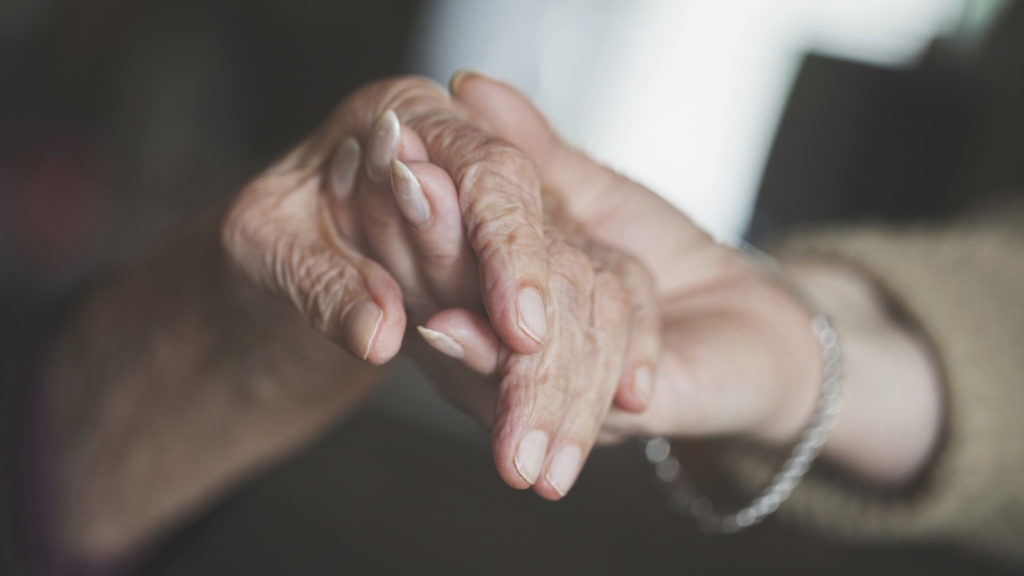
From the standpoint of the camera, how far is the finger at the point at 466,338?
1.40ft

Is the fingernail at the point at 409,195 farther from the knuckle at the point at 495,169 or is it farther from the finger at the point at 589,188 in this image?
the finger at the point at 589,188

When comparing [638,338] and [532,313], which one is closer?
[532,313]

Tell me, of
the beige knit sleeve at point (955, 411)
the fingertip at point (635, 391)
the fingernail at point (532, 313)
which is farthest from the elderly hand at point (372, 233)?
the beige knit sleeve at point (955, 411)

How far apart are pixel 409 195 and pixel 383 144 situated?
54 millimetres

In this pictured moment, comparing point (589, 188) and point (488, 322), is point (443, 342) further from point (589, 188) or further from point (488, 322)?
point (589, 188)

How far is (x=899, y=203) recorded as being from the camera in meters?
2.11

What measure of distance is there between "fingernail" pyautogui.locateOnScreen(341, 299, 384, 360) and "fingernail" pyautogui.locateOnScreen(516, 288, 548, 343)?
8 cm

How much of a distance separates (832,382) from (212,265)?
55 cm

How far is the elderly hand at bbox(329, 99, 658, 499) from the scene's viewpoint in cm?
42

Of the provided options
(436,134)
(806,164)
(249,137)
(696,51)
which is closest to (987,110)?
(806,164)

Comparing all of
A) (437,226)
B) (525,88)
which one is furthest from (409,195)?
→ (525,88)

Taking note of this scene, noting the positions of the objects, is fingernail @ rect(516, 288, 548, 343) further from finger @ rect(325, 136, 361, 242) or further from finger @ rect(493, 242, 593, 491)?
finger @ rect(325, 136, 361, 242)

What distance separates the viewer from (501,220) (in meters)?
0.43

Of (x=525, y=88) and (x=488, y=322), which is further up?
(x=488, y=322)
